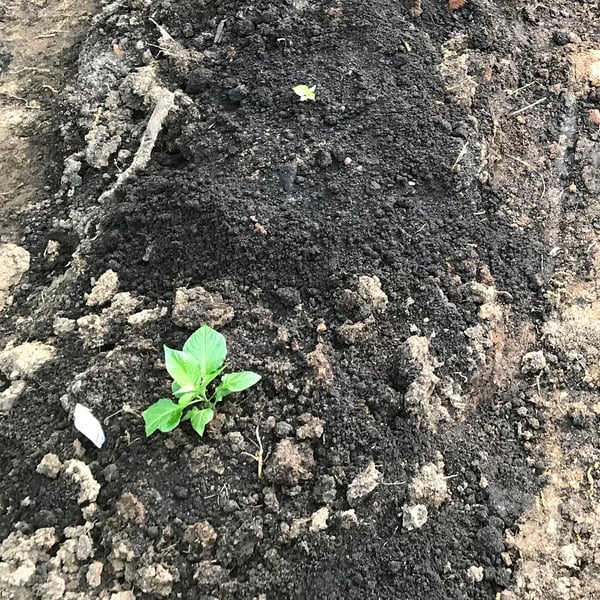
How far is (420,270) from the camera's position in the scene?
231 cm

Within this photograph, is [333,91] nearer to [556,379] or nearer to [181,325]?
[181,325]

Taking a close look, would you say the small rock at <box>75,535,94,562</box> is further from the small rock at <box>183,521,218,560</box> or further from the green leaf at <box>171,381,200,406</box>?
the green leaf at <box>171,381,200,406</box>

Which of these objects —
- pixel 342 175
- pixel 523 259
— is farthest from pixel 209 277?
pixel 523 259

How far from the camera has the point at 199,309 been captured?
215 centimetres

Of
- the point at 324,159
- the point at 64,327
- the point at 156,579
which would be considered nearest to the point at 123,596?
the point at 156,579

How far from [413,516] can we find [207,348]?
75cm

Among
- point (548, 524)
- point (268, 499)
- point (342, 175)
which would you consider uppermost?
point (342, 175)

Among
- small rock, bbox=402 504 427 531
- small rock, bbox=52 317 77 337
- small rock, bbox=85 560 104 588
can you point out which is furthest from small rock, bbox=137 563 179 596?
small rock, bbox=52 317 77 337

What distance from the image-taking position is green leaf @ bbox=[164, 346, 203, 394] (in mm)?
1903

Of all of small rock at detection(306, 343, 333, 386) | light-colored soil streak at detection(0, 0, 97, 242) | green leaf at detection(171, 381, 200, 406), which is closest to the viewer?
green leaf at detection(171, 381, 200, 406)

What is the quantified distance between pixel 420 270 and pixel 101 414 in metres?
1.13

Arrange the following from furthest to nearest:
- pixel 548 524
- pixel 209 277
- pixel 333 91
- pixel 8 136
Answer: pixel 8 136, pixel 333 91, pixel 209 277, pixel 548 524

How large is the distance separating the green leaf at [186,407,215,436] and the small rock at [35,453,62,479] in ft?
1.41

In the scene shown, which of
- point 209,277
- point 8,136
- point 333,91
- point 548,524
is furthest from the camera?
point 8,136
